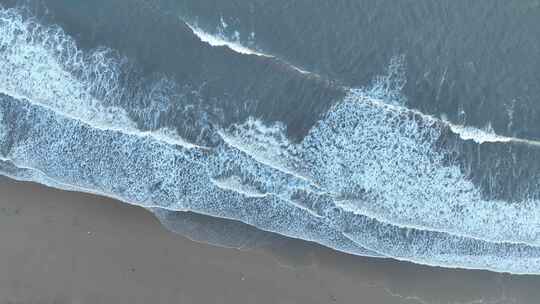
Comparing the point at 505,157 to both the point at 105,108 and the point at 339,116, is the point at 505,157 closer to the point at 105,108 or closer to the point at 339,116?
the point at 339,116

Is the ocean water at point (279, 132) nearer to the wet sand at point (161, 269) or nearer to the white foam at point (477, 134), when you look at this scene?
the white foam at point (477, 134)

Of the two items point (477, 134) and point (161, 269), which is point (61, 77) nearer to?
point (161, 269)

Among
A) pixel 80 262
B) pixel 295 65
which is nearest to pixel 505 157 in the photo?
pixel 295 65

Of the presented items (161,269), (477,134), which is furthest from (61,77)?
(477,134)

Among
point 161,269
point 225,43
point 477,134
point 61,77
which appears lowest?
point 161,269

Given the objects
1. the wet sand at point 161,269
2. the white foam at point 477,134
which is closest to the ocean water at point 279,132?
the white foam at point 477,134

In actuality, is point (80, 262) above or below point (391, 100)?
below
